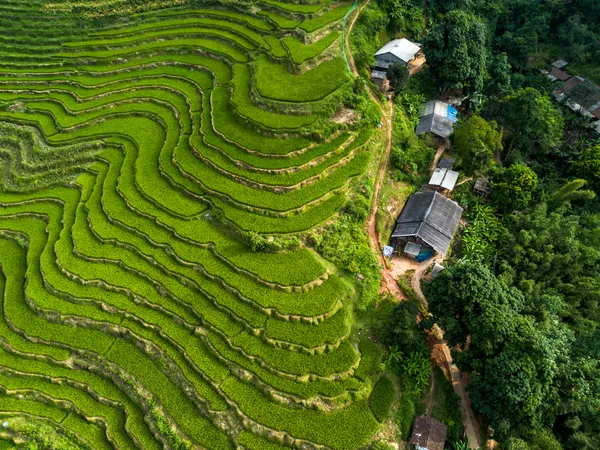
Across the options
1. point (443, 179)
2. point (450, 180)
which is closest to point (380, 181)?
point (443, 179)

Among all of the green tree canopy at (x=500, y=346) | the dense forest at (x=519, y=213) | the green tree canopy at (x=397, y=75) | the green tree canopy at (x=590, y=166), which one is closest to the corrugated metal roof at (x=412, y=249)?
the dense forest at (x=519, y=213)

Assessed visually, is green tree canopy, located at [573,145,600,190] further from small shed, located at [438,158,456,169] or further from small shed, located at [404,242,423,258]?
small shed, located at [404,242,423,258]

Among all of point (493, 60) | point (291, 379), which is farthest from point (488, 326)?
point (493, 60)

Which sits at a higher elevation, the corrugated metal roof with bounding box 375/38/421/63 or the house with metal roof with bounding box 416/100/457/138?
the corrugated metal roof with bounding box 375/38/421/63

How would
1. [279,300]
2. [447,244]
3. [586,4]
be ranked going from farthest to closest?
[586,4]
[447,244]
[279,300]

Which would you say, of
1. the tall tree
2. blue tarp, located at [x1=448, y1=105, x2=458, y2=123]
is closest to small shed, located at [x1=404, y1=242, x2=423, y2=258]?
blue tarp, located at [x1=448, y1=105, x2=458, y2=123]

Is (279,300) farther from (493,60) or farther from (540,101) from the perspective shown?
(493,60)

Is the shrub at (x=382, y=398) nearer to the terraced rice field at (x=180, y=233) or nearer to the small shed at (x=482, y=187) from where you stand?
the terraced rice field at (x=180, y=233)
